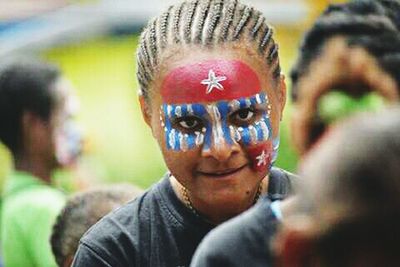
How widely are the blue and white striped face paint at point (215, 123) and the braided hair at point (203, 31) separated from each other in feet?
0.36

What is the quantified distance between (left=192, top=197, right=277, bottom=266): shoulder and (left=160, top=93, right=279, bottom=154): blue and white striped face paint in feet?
1.76

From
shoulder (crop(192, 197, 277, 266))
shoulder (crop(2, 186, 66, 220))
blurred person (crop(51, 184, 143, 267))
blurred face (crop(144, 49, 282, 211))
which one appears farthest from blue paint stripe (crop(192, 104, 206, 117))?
shoulder (crop(2, 186, 66, 220))

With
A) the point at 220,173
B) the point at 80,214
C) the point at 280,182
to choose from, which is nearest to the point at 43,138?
the point at 80,214

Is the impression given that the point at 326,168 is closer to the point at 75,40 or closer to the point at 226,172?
the point at 226,172

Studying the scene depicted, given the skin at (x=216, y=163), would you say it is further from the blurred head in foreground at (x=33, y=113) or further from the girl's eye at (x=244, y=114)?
the blurred head in foreground at (x=33, y=113)

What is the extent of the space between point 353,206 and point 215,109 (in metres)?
1.06

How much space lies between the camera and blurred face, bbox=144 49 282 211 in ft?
9.44

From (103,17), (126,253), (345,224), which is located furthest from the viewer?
(103,17)

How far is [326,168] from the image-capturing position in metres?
1.90

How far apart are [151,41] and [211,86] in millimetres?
195

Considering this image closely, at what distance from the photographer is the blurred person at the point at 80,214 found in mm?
3834

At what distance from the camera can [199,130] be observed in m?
2.92

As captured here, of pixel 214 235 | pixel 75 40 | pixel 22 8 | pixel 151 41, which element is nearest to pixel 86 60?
pixel 75 40

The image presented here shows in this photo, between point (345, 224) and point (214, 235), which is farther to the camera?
point (214, 235)
